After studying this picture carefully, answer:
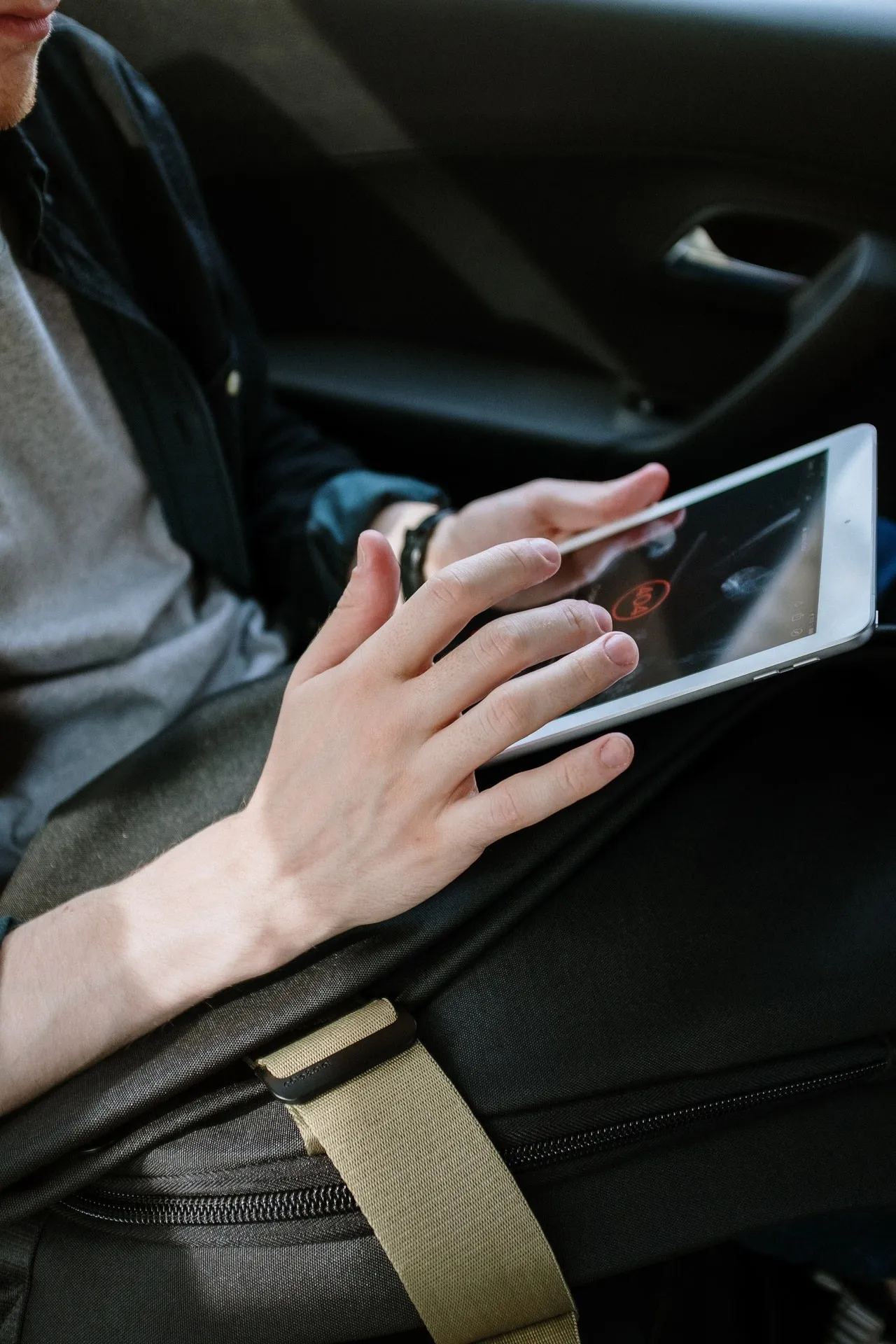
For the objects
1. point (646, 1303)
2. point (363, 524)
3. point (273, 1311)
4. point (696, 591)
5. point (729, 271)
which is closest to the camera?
point (273, 1311)

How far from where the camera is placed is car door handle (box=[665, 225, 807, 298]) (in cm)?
100

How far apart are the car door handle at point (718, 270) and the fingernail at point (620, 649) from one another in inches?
23.4

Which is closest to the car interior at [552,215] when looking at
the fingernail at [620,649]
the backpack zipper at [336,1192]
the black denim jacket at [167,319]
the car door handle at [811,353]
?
the car door handle at [811,353]

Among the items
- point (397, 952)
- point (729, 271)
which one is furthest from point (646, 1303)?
point (729, 271)

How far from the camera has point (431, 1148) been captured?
1.85 ft

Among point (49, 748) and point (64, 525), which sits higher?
point (64, 525)

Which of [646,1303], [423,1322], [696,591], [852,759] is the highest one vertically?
[696,591]

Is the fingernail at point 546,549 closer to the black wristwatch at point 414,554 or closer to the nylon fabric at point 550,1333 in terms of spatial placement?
the black wristwatch at point 414,554

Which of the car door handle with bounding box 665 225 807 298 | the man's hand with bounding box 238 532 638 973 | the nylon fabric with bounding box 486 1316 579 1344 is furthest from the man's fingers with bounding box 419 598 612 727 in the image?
the car door handle with bounding box 665 225 807 298

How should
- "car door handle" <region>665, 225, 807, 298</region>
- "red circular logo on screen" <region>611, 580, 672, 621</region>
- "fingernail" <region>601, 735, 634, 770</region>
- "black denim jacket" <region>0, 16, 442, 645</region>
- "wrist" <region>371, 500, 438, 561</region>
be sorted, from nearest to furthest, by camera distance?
1. "fingernail" <region>601, 735, 634, 770</region>
2. "red circular logo on screen" <region>611, 580, 672, 621</region>
3. "black denim jacket" <region>0, 16, 442, 645</region>
4. "wrist" <region>371, 500, 438, 561</region>
5. "car door handle" <region>665, 225, 807, 298</region>

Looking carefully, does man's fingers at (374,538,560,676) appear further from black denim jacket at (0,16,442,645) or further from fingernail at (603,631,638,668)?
black denim jacket at (0,16,442,645)

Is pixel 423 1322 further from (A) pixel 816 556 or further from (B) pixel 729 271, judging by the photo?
(B) pixel 729 271

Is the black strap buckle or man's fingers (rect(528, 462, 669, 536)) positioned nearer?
the black strap buckle

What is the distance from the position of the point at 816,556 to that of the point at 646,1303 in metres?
0.54
